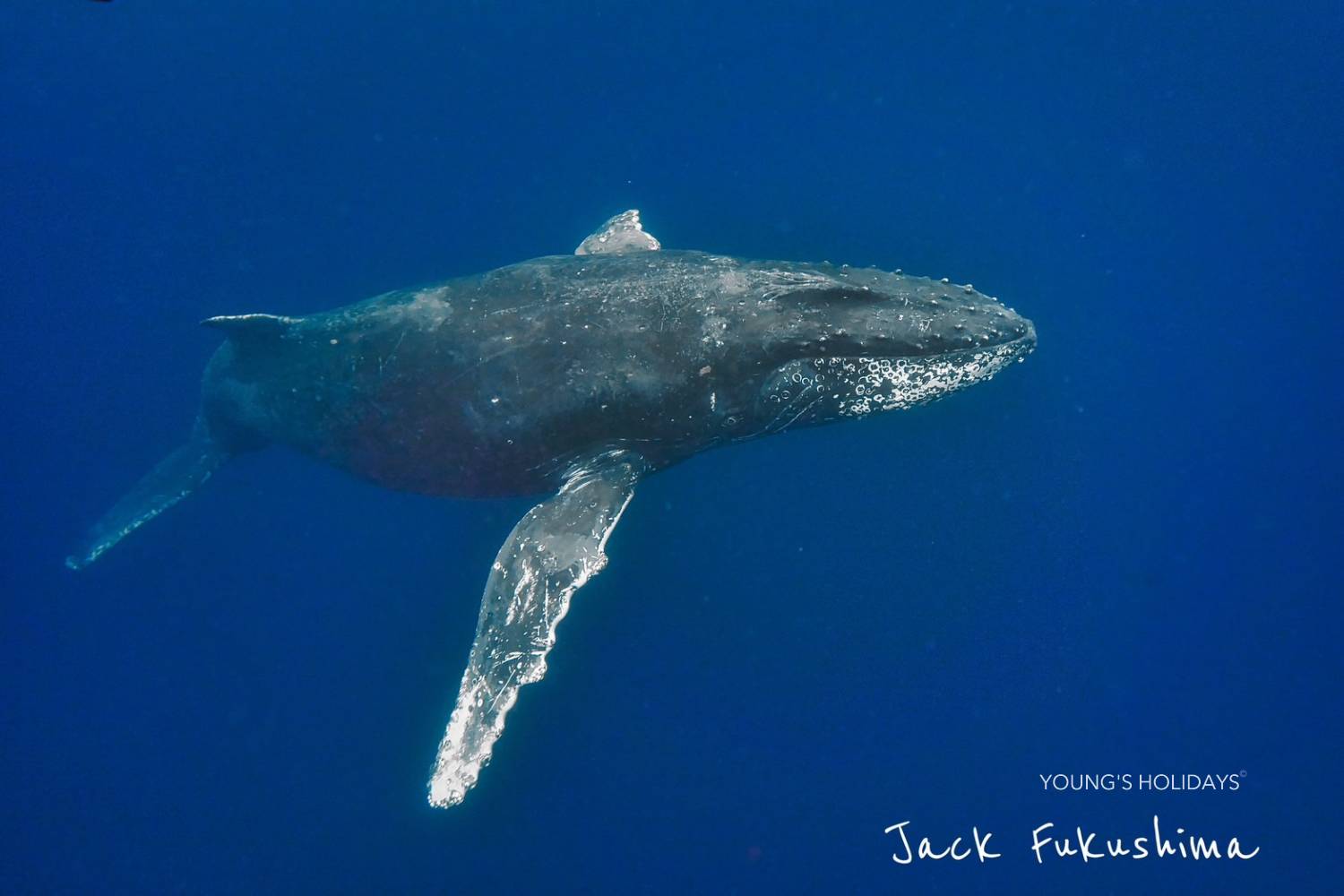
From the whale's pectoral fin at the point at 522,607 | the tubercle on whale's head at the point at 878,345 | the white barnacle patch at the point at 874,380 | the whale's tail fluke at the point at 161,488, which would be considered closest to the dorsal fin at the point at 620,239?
the tubercle on whale's head at the point at 878,345

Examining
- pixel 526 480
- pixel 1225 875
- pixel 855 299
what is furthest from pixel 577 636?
pixel 1225 875

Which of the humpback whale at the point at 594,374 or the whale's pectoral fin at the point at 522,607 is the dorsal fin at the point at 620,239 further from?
the whale's pectoral fin at the point at 522,607

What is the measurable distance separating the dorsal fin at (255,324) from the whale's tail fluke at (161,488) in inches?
140

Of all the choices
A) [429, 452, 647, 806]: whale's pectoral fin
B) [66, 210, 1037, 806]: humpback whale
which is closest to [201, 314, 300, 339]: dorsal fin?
[66, 210, 1037, 806]: humpback whale

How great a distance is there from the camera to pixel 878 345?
30.1 ft

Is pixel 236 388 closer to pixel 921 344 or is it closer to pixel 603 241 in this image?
pixel 603 241

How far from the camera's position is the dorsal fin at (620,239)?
42.1 feet

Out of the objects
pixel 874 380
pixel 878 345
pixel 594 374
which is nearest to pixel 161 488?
pixel 594 374

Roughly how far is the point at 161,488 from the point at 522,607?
9.03 m

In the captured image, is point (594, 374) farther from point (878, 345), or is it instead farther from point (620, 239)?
point (620, 239)

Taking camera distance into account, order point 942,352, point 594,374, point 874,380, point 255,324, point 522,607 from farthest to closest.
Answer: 1. point 255,324
2. point 594,374
3. point 874,380
4. point 942,352
5. point 522,607

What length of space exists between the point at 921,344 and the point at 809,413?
5.04ft

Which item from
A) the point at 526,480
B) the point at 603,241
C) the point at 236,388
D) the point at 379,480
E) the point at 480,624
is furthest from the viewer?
the point at 603,241

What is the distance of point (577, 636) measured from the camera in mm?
13820
